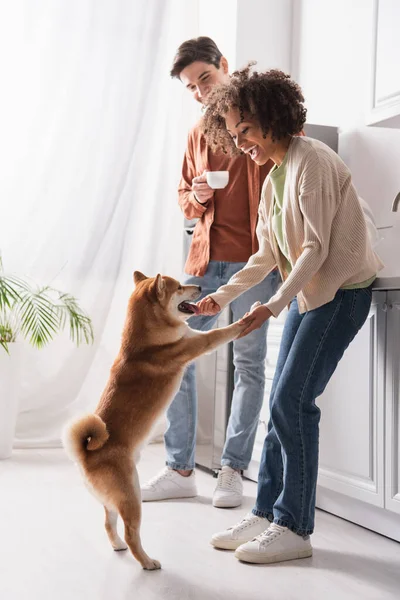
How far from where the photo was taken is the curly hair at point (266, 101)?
72.5 inches

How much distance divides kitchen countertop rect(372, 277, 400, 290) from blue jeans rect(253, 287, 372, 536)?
0.29 feet

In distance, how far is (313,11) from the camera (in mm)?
3449

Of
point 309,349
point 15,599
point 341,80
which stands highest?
point 341,80

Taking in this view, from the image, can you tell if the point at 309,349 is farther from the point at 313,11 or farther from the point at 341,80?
the point at 313,11

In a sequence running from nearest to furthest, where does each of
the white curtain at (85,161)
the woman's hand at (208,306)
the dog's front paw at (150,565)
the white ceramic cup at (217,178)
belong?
the dog's front paw at (150,565)
the woman's hand at (208,306)
the white ceramic cup at (217,178)
the white curtain at (85,161)

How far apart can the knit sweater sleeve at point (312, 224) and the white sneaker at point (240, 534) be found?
0.62 metres

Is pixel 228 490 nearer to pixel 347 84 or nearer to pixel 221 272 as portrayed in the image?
pixel 221 272

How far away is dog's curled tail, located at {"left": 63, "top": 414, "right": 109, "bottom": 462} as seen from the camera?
65.7 inches

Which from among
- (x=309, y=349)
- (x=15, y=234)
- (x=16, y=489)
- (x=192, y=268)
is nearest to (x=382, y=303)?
(x=309, y=349)

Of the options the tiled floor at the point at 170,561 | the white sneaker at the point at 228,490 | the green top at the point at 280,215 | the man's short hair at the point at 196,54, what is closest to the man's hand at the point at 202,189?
the man's short hair at the point at 196,54

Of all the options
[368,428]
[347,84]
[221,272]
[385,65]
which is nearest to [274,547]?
[368,428]

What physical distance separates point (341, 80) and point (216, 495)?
1963mm

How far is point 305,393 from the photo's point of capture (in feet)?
5.89

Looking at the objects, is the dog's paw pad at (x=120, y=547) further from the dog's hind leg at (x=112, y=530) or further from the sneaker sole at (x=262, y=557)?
the sneaker sole at (x=262, y=557)
